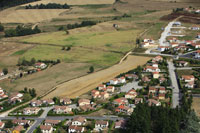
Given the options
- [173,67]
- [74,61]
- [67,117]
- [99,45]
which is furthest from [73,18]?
[67,117]

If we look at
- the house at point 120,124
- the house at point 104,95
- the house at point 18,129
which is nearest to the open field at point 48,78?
the house at point 104,95

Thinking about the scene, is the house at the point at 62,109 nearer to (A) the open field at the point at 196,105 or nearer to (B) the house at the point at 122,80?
(B) the house at the point at 122,80

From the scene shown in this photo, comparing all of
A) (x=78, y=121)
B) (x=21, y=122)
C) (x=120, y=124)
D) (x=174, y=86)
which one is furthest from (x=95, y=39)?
(x=120, y=124)

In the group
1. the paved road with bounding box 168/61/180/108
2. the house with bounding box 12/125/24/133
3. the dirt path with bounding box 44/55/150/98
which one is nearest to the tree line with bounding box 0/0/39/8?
the dirt path with bounding box 44/55/150/98

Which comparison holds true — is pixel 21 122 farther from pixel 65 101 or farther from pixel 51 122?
pixel 65 101

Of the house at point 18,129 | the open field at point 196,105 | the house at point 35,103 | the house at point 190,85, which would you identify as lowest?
the house at point 18,129
